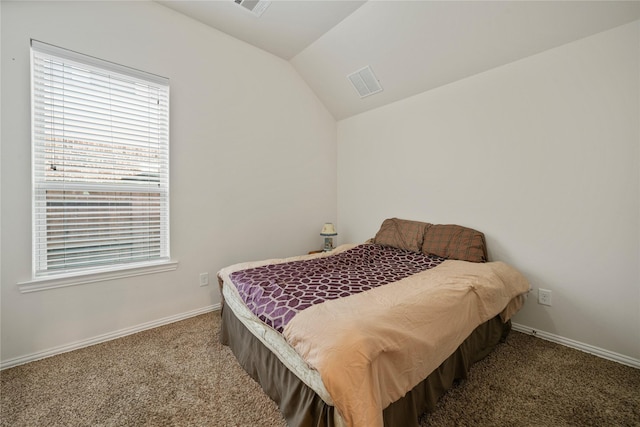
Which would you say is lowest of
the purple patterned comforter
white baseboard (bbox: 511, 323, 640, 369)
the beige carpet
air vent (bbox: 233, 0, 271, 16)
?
the beige carpet

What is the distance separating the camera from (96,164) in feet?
6.92

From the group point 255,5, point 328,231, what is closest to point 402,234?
point 328,231

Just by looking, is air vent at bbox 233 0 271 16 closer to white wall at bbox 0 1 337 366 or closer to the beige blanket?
white wall at bbox 0 1 337 366

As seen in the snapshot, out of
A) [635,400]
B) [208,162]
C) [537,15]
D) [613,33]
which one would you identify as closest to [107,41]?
[208,162]

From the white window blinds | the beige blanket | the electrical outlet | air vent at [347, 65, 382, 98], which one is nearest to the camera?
the beige blanket

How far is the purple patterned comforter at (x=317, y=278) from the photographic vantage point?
1.42 m

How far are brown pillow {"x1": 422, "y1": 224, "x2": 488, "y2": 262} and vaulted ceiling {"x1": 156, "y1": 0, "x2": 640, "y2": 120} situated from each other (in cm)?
151

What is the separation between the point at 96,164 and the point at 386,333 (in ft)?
8.09

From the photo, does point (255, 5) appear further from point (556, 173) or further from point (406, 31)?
point (556, 173)

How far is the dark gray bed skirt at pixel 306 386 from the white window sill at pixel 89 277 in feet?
2.73

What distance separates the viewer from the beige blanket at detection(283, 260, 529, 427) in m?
0.97

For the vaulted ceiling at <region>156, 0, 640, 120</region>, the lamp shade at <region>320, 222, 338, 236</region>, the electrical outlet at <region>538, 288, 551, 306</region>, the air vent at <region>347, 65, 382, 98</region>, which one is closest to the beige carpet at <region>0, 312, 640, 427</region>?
the electrical outlet at <region>538, 288, 551, 306</region>

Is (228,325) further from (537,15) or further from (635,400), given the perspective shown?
→ (537,15)

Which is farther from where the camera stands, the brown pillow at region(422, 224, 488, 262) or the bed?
the brown pillow at region(422, 224, 488, 262)
